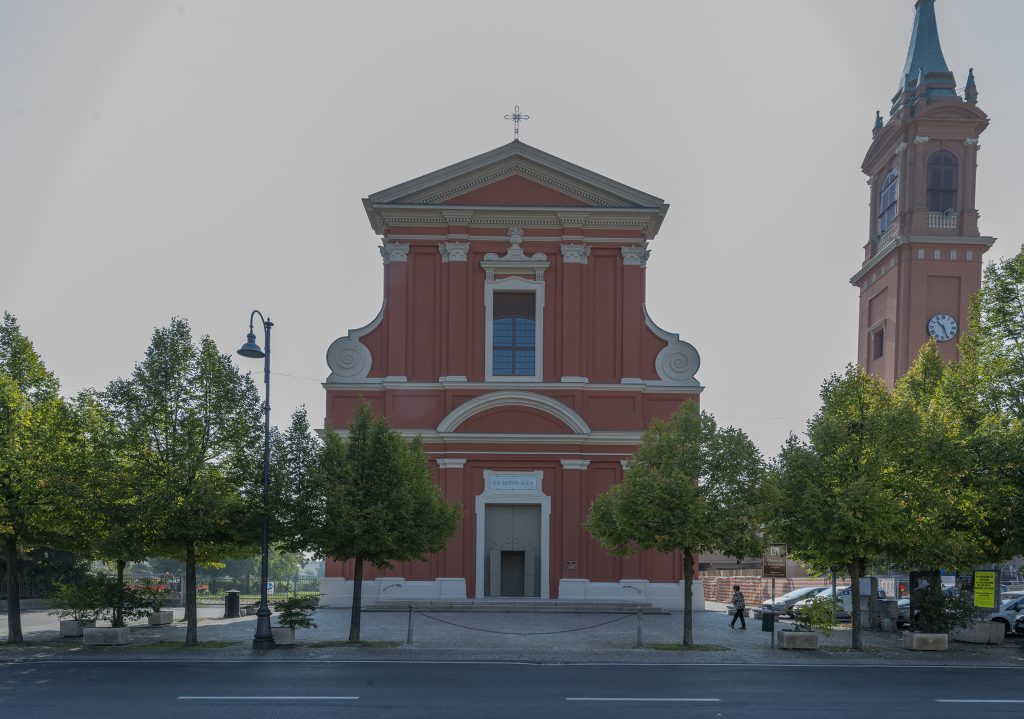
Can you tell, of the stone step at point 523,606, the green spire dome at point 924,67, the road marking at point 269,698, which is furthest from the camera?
the green spire dome at point 924,67

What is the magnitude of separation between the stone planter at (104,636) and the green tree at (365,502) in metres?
4.61

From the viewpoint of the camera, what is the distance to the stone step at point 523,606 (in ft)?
110

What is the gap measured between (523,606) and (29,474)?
633 inches

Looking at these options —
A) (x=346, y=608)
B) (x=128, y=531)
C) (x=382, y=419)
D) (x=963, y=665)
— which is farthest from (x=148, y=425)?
(x=963, y=665)

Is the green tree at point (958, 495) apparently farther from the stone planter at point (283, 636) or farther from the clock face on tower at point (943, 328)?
the clock face on tower at point (943, 328)

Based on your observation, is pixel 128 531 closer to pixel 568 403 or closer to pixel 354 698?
pixel 354 698

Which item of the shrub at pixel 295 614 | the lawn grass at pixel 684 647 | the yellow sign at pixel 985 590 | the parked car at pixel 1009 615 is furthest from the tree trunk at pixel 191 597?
the parked car at pixel 1009 615

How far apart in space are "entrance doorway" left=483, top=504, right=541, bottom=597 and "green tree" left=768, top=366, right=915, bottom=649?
1169cm

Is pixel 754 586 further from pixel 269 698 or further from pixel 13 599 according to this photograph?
pixel 269 698

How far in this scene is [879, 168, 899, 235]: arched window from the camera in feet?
176

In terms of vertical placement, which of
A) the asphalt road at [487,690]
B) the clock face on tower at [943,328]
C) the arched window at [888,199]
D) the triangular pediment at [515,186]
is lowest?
the asphalt road at [487,690]

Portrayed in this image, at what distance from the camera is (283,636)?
23875mm

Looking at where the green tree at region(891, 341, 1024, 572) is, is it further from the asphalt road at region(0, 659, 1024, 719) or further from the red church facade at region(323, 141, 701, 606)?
the red church facade at region(323, 141, 701, 606)

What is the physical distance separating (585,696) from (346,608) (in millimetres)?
19064
